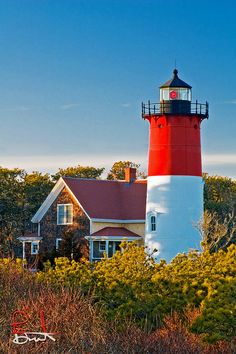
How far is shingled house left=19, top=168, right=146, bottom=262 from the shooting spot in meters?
46.8

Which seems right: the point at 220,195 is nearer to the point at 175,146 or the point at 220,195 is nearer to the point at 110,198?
the point at 110,198

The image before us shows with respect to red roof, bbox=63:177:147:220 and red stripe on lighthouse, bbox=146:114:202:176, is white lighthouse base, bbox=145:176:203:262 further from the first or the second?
red roof, bbox=63:177:147:220

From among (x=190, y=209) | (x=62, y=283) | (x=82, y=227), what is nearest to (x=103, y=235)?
(x=82, y=227)

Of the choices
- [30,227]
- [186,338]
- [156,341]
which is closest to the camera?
[156,341]

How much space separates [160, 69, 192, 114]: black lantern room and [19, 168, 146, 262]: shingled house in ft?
24.8

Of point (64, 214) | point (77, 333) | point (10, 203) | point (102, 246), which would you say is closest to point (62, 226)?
point (64, 214)

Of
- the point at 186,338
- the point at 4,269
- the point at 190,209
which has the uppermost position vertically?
the point at 190,209

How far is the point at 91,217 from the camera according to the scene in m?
47.0

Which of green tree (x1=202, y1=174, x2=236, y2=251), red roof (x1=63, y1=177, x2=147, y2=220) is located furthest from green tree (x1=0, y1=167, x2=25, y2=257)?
green tree (x1=202, y1=174, x2=236, y2=251)

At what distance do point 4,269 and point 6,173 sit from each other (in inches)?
1498

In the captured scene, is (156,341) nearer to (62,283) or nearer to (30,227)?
(62,283)

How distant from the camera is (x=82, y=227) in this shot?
47594 millimetres

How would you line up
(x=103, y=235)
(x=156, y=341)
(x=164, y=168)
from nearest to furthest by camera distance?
(x=156, y=341), (x=164, y=168), (x=103, y=235)

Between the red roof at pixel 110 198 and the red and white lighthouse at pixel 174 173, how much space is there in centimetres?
551
